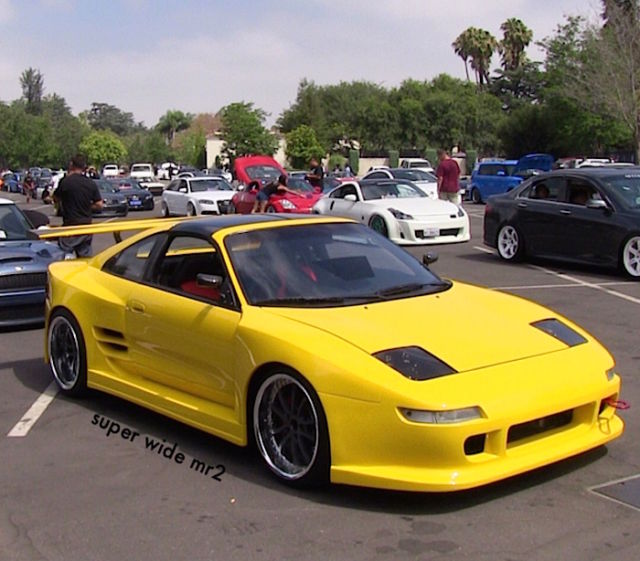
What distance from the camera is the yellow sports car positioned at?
14.8ft

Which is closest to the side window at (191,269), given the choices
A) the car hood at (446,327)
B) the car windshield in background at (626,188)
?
the car hood at (446,327)

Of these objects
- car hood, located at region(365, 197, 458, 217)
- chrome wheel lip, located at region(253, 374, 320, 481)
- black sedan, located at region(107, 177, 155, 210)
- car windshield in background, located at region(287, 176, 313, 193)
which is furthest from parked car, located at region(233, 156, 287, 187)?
chrome wheel lip, located at region(253, 374, 320, 481)

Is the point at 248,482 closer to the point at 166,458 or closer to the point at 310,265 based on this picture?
the point at 166,458

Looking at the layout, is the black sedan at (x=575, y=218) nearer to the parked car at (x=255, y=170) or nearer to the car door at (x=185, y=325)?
the car door at (x=185, y=325)

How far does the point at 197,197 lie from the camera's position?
94.9 ft

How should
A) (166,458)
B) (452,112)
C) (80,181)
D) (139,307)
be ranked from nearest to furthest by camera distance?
(166,458) < (139,307) < (80,181) < (452,112)

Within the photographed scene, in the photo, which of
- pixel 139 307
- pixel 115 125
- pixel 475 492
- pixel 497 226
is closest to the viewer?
pixel 475 492

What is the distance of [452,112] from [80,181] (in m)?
61.7

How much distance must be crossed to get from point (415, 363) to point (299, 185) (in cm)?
2047

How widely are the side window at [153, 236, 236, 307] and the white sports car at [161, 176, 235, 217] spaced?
21.4 meters

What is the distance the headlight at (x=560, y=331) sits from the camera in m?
5.28

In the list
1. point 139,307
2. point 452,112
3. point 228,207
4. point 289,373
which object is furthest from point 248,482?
point 452,112

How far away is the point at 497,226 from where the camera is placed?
48.8 ft

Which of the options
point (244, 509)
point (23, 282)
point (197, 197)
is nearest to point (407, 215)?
point (23, 282)
